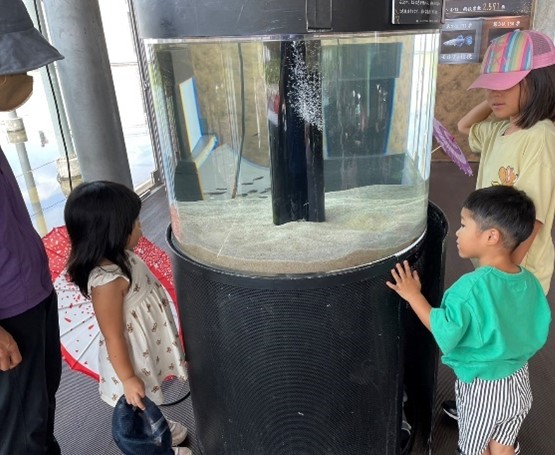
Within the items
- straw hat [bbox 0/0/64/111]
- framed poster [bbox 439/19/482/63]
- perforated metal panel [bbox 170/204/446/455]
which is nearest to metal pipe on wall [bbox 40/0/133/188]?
straw hat [bbox 0/0/64/111]

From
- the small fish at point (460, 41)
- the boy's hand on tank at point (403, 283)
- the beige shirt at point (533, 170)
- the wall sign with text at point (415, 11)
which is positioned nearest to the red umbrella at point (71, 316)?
the boy's hand on tank at point (403, 283)

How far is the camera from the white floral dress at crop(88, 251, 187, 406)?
160cm

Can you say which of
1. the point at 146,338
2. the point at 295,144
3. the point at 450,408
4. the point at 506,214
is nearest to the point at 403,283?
the point at 506,214

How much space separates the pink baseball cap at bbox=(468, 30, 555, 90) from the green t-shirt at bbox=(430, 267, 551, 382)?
2.05 ft

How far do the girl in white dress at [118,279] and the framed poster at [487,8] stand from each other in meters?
5.49

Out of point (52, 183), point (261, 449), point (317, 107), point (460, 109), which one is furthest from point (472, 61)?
point (261, 449)

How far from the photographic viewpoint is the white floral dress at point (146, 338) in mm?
1600

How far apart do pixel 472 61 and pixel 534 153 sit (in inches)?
199

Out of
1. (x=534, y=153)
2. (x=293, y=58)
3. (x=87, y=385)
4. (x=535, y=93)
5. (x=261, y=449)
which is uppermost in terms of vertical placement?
(x=293, y=58)

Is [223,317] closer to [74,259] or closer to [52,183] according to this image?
[74,259]

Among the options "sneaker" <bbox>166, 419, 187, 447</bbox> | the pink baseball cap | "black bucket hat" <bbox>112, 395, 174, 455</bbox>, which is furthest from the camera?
"sneaker" <bbox>166, 419, 187, 447</bbox>

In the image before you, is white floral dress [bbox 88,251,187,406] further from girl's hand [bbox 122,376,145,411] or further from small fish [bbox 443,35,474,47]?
small fish [bbox 443,35,474,47]

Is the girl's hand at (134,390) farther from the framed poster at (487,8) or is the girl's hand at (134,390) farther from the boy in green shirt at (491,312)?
the framed poster at (487,8)

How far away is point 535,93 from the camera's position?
1.60 metres
